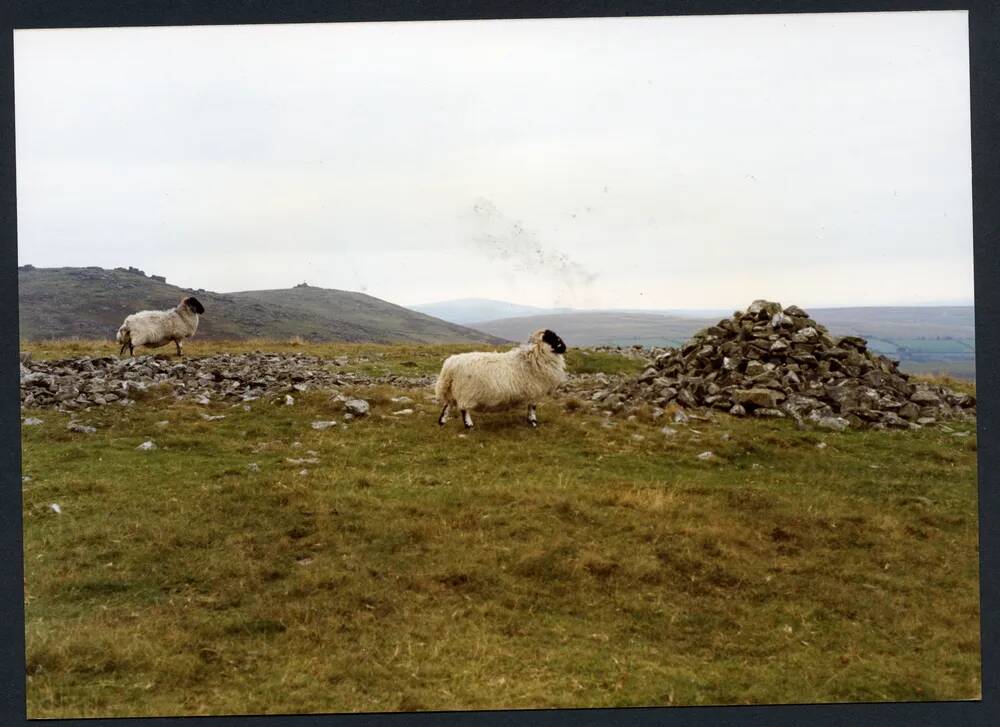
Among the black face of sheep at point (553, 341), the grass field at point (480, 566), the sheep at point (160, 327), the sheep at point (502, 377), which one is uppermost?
the sheep at point (160, 327)

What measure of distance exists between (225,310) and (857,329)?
10.7 m

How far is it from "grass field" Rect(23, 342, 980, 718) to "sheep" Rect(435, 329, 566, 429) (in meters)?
0.70

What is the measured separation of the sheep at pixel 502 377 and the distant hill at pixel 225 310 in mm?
474

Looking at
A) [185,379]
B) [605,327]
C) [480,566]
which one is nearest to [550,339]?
[605,327]

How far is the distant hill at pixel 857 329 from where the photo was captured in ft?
33.2

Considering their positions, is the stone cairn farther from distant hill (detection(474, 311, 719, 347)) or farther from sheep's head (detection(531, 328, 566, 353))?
sheep's head (detection(531, 328, 566, 353))

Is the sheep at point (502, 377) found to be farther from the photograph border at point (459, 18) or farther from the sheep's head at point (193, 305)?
the photograph border at point (459, 18)

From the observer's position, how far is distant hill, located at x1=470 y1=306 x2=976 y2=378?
33.2ft

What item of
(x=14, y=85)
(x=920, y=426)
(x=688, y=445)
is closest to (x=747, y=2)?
(x=688, y=445)

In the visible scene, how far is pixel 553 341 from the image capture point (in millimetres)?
11109

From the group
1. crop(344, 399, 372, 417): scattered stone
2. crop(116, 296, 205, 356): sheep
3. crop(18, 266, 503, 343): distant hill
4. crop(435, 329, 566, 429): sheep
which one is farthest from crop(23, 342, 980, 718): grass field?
crop(116, 296, 205, 356): sheep

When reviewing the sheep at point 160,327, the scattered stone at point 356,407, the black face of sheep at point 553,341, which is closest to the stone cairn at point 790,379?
the black face of sheep at point 553,341

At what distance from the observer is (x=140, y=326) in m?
12.6

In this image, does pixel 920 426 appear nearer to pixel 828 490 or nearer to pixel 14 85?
pixel 828 490
